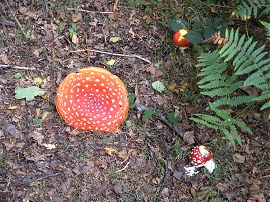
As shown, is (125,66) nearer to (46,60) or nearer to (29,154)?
(46,60)

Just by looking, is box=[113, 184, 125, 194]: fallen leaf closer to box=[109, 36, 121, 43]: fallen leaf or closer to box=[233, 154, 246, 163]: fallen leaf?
box=[233, 154, 246, 163]: fallen leaf

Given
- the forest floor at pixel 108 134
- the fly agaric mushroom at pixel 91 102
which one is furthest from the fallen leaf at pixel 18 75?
the fly agaric mushroom at pixel 91 102

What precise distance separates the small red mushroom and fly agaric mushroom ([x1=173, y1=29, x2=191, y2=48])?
148 centimetres

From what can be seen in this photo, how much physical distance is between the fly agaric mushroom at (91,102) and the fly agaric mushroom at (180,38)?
113 centimetres

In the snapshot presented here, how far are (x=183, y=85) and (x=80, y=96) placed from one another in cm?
150

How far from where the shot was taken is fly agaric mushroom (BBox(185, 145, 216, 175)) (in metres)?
4.41

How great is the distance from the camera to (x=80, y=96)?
4.45 meters

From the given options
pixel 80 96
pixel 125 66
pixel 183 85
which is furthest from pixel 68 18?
pixel 183 85

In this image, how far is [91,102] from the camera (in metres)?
4.45

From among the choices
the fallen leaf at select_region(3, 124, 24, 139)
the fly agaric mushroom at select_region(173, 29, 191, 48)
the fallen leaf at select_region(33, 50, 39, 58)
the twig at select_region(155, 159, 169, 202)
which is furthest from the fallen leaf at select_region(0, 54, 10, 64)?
the twig at select_region(155, 159, 169, 202)

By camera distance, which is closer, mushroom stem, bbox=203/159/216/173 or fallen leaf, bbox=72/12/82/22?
mushroom stem, bbox=203/159/216/173

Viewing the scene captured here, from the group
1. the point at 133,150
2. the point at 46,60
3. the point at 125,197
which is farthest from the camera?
the point at 46,60

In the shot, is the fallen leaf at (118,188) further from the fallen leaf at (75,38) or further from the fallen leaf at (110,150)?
the fallen leaf at (75,38)

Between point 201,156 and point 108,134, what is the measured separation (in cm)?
123
